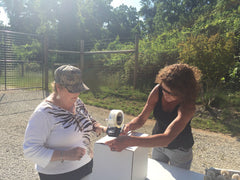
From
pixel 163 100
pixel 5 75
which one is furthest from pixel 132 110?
pixel 5 75

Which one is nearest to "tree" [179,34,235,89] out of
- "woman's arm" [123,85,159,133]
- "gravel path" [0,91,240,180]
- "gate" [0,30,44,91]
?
"gravel path" [0,91,240,180]

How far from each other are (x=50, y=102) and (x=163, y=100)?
0.94 m

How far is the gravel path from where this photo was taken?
2.83 m

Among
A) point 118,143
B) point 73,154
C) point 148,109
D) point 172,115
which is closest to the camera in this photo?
point 118,143

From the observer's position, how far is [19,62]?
307 inches

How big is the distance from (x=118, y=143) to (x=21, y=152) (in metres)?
2.71

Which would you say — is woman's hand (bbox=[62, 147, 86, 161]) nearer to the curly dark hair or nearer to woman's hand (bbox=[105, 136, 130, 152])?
woman's hand (bbox=[105, 136, 130, 152])

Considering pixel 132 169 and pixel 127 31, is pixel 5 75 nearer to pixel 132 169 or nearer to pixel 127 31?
pixel 132 169

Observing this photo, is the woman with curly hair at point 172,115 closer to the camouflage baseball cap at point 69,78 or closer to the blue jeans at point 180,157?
the blue jeans at point 180,157

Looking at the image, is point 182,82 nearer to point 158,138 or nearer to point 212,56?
point 158,138

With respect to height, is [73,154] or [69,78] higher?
[69,78]

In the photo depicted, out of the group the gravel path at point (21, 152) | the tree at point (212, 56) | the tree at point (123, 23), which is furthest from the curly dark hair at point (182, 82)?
the tree at point (123, 23)

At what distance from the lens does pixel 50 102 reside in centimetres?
144

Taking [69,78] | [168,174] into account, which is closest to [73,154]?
[69,78]
